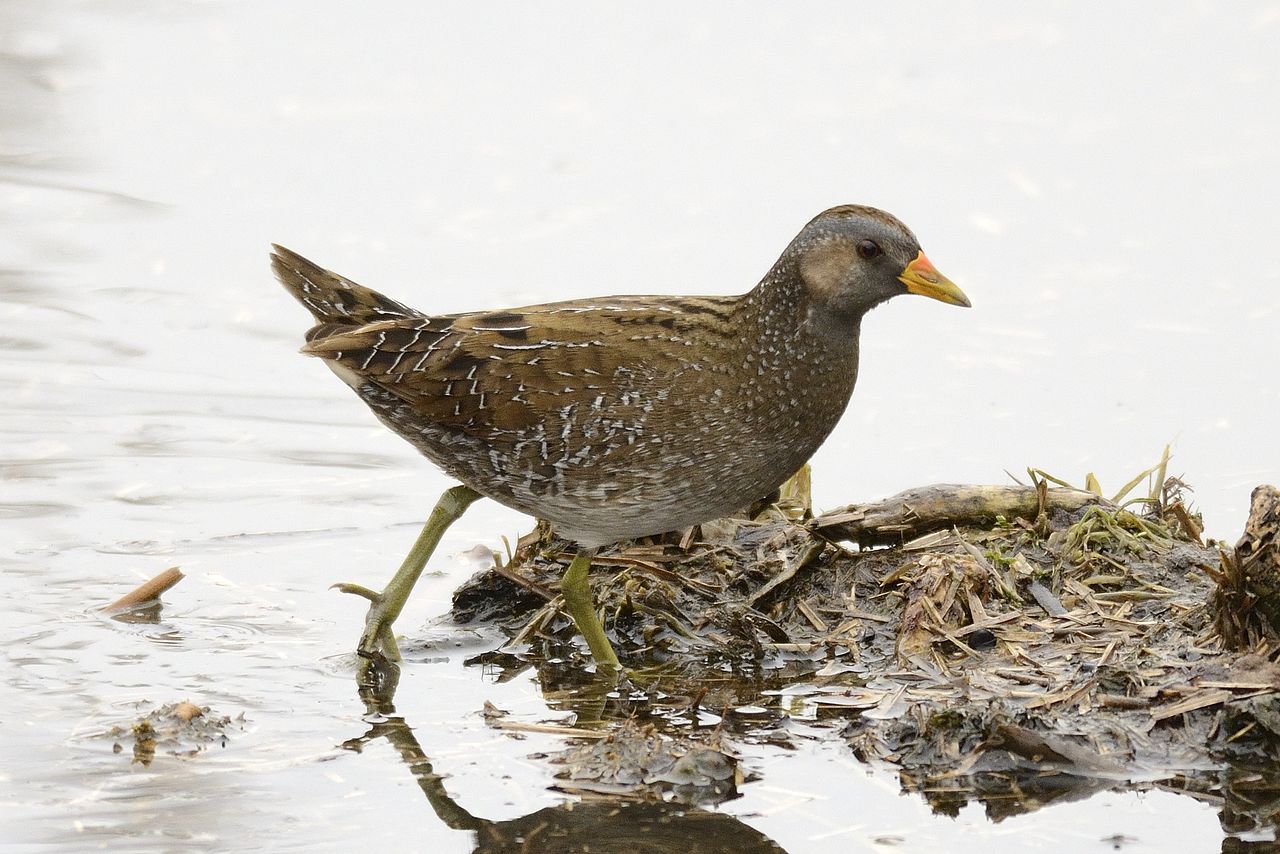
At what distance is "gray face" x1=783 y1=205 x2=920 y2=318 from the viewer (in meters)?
6.99

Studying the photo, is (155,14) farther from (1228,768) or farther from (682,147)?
(1228,768)

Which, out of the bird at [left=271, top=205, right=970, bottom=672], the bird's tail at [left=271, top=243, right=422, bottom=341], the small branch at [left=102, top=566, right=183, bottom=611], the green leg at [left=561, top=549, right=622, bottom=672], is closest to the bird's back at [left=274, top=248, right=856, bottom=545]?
the bird at [left=271, top=205, right=970, bottom=672]

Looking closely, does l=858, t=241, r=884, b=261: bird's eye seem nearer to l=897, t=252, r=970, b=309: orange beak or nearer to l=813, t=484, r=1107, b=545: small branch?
l=897, t=252, r=970, b=309: orange beak

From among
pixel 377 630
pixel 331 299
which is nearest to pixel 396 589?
pixel 377 630

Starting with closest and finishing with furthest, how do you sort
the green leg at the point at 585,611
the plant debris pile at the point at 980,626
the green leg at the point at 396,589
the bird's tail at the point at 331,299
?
the plant debris pile at the point at 980,626 → the green leg at the point at 585,611 → the green leg at the point at 396,589 → the bird's tail at the point at 331,299

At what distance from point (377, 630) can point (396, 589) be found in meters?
0.19

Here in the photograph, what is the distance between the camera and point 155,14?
14477 millimetres

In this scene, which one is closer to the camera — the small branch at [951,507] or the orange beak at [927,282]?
the orange beak at [927,282]

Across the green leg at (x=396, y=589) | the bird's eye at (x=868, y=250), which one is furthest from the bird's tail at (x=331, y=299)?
the bird's eye at (x=868, y=250)

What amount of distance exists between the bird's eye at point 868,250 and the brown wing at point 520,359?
2.05ft

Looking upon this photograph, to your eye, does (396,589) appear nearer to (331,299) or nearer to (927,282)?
(331,299)

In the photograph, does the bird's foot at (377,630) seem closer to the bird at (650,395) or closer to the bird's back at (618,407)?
the bird at (650,395)

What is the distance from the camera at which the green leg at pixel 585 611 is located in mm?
7039

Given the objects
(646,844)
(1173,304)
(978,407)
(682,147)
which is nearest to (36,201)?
(682,147)
